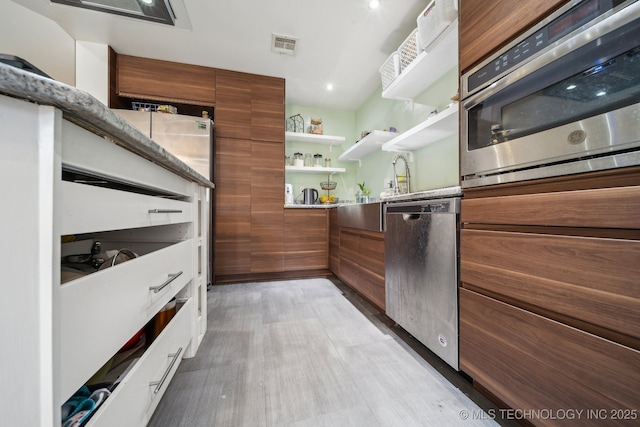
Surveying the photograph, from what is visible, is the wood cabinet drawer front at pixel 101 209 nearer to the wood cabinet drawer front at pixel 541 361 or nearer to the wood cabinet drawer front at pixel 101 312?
the wood cabinet drawer front at pixel 101 312

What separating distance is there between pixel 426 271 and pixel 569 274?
581 mm

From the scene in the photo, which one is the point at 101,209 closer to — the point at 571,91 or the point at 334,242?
the point at 571,91

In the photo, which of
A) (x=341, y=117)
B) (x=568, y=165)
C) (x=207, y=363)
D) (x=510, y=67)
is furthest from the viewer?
(x=341, y=117)

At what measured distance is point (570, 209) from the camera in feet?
2.11

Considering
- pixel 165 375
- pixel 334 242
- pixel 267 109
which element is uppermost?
pixel 267 109

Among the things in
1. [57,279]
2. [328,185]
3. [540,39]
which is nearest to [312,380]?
[57,279]

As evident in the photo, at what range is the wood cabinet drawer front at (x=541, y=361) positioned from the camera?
548 millimetres

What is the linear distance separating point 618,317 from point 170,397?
1.49 metres

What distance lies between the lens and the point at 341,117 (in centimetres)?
357

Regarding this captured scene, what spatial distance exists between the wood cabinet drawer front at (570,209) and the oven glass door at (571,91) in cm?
22

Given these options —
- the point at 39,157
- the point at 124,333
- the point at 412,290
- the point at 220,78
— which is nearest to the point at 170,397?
the point at 124,333

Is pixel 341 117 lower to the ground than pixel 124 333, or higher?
Answer: higher

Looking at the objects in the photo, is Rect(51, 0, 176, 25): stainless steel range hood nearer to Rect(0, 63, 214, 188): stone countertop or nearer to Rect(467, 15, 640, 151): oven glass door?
Rect(0, 63, 214, 188): stone countertop

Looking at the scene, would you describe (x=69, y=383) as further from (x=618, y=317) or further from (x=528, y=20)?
(x=528, y=20)
